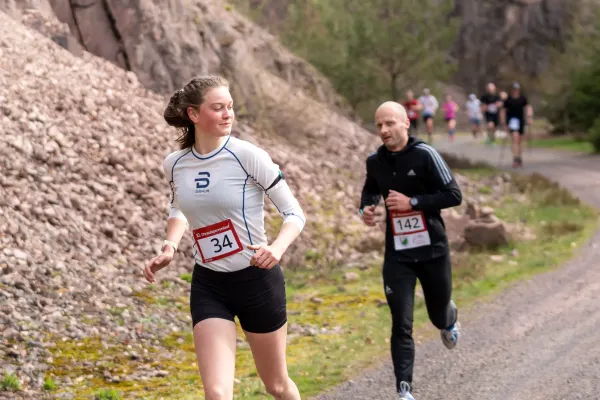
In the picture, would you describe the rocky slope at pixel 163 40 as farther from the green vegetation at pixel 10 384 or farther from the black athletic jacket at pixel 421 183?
the black athletic jacket at pixel 421 183

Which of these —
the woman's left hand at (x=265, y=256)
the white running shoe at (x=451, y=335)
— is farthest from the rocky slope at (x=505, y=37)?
the woman's left hand at (x=265, y=256)

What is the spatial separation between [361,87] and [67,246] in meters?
18.0

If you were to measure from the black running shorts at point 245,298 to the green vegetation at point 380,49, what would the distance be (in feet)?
75.7

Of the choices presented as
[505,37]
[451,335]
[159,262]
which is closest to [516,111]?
[451,335]

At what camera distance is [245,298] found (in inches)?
196

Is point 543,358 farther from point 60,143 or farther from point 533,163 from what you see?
point 533,163

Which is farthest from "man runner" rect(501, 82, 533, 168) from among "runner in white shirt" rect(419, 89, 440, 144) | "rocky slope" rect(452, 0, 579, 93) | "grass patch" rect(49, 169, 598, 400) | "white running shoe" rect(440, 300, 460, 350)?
"rocky slope" rect(452, 0, 579, 93)

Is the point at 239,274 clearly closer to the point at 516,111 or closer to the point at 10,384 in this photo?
the point at 10,384

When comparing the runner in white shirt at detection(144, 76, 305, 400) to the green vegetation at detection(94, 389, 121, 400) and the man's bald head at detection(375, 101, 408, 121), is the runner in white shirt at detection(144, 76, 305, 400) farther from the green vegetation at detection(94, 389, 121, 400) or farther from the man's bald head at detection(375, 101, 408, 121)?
the green vegetation at detection(94, 389, 121, 400)

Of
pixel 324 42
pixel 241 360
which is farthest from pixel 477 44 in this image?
pixel 241 360

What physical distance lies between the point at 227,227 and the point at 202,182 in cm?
26

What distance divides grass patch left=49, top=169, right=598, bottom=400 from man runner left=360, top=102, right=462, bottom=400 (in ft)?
4.18

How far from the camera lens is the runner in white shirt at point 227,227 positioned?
4910 mm

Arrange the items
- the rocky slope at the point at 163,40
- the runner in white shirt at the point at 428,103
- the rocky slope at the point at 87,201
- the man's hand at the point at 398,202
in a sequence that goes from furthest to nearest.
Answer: the runner in white shirt at the point at 428,103 < the rocky slope at the point at 163,40 < the rocky slope at the point at 87,201 < the man's hand at the point at 398,202
